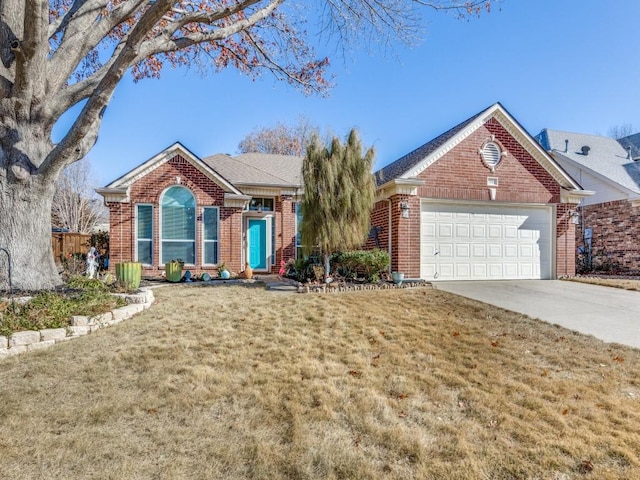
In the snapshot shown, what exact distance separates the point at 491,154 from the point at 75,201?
86.0 feet

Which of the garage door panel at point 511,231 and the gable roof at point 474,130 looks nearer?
the gable roof at point 474,130

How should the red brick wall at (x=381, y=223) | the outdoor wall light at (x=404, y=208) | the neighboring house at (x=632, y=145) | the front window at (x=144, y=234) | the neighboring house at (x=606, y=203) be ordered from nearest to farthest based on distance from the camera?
the outdoor wall light at (x=404, y=208), the red brick wall at (x=381, y=223), the front window at (x=144, y=234), the neighboring house at (x=606, y=203), the neighboring house at (x=632, y=145)

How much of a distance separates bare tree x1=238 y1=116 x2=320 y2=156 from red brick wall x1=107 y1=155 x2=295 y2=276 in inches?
719

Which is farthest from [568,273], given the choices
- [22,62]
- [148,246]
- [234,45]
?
[22,62]

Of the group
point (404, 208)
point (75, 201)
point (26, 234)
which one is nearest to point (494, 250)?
point (404, 208)

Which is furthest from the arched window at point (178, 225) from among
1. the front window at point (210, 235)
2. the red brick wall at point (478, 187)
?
the red brick wall at point (478, 187)

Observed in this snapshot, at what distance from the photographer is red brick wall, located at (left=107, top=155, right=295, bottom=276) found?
437 inches

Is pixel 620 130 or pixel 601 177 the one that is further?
pixel 620 130

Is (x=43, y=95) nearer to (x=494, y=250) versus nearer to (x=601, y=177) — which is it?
(x=494, y=250)

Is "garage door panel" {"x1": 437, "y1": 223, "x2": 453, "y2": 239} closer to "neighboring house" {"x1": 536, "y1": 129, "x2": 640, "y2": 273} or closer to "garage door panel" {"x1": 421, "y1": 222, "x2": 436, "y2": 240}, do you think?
"garage door panel" {"x1": 421, "y1": 222, "x2": 436, "y2": 240}

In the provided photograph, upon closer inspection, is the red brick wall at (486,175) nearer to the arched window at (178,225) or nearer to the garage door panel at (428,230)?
the garage door panel at (428,230)

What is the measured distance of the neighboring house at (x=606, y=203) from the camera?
45.6 ft

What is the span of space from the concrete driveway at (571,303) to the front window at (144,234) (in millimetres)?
8935

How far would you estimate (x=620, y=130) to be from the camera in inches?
1517
